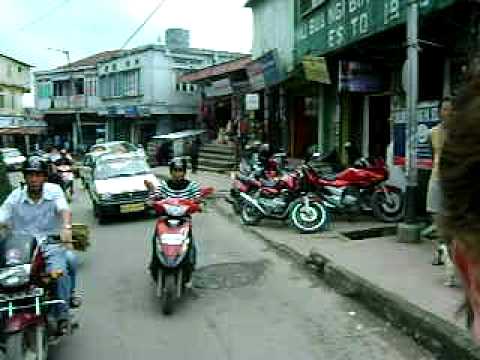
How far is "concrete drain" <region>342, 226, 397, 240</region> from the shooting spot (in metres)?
9.94

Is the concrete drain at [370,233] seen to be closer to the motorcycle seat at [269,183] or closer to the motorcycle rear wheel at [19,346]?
the motorcycle seat at [269,183]

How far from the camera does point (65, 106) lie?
159 ft

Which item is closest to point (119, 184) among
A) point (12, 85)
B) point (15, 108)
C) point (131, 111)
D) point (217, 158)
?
point (217, 158)

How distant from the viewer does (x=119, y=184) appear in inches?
541

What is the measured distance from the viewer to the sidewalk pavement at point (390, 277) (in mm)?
4828

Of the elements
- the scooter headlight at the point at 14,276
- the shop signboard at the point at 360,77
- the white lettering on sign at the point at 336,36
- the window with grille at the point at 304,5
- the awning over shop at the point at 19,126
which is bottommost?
the scooter headlight at the point at 14,276

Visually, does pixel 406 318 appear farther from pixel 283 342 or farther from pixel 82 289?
pixel 82 289

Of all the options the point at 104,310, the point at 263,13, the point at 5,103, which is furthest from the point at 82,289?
the point at 5,103

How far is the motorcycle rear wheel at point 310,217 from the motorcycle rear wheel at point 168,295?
4519 mm

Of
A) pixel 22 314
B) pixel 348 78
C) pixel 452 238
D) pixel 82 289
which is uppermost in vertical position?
pixel 348 78

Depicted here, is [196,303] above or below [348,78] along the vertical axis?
below

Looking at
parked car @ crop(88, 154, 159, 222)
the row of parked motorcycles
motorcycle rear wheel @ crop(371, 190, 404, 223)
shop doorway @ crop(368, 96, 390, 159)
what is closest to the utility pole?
the row of parked motorcycles

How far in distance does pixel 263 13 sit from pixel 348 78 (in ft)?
28.8

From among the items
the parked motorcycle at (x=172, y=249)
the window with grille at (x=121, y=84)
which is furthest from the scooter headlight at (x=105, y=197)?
the window with grille at (x=121, y=84)
